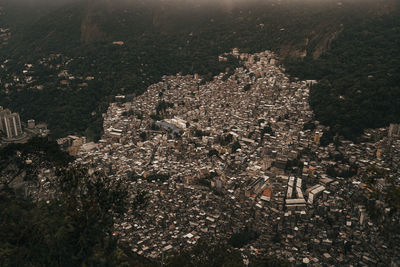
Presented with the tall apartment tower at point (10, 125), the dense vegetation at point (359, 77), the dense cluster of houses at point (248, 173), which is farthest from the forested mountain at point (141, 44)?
the dense cluster of houses at point (248, 173)

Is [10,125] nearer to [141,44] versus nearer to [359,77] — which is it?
[141,44]

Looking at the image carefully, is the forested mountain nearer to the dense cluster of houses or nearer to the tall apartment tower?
the tall apartment tower

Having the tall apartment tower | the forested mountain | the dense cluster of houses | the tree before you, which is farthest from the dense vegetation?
the tall apartment tower

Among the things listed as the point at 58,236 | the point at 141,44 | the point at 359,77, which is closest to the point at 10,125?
the point at 58,236

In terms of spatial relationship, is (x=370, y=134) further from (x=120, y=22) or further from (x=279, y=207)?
(x=120, y=22)

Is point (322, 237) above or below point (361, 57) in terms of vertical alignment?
below

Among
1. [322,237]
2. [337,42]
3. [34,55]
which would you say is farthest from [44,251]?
[34,55]
